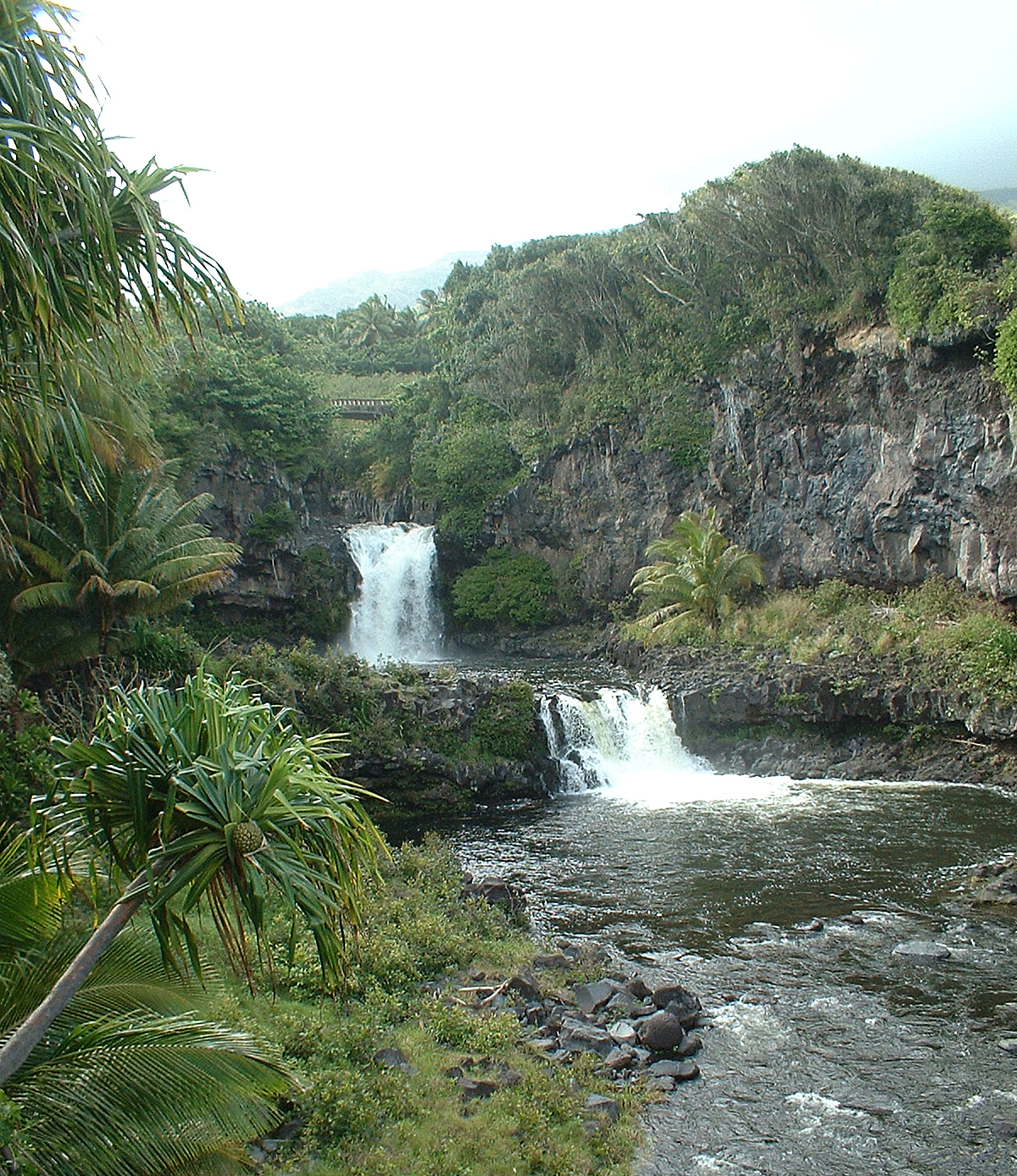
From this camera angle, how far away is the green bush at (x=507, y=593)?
3206 cm

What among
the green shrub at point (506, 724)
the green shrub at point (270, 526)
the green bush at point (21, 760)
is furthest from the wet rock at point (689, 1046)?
the green shrub at point (270, 526)

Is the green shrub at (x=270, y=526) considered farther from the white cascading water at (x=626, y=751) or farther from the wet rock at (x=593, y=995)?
the wet rock at (x=593, y=995)

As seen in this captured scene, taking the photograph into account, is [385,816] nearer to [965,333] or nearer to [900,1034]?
[900,1034]

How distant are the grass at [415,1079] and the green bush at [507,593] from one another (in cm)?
2230

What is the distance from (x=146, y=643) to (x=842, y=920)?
11.9 m

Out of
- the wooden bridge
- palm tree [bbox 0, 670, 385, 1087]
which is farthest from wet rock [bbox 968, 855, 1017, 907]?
the wooden bridge

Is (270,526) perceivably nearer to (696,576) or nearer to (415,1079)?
(696,576)

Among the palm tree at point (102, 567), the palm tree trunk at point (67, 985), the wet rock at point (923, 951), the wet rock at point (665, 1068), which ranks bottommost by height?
the wet rock at point (923, 951)

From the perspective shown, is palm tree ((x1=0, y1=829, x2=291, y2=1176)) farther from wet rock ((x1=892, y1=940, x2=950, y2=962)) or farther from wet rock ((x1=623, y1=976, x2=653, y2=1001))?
wet rock ((x1=892, y1=940, x2=950, y2=962))

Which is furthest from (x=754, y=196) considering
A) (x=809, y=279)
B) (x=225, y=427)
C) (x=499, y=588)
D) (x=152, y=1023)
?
(x=152, y=1023)

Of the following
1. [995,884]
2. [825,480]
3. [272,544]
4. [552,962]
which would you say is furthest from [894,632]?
[272,544]

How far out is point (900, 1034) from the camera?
8.32 m

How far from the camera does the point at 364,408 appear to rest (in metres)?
47.1

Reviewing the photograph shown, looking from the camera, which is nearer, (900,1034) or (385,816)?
(900,1034)
